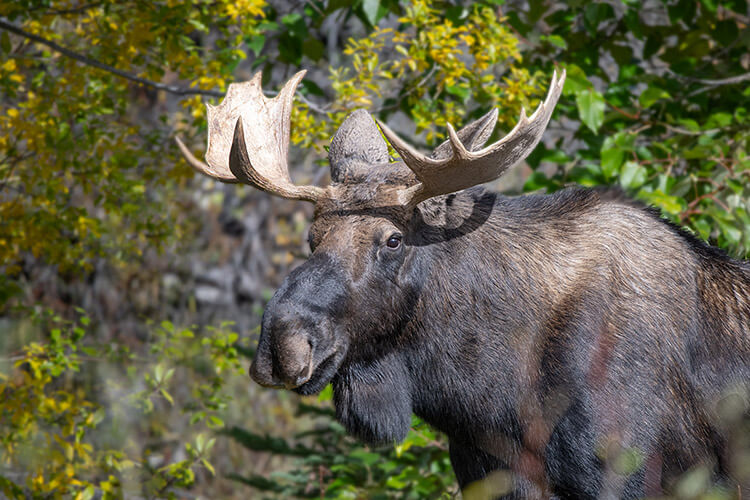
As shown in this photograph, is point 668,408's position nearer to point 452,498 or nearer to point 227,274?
point 452,498

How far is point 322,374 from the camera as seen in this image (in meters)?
2.90

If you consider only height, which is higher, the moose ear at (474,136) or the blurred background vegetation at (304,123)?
the moose ear at (474,136)

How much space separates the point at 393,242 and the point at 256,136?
880 mm

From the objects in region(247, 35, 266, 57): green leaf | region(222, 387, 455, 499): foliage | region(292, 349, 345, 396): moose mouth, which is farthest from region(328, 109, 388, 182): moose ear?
region(247, 35, 266, 57): green leaf

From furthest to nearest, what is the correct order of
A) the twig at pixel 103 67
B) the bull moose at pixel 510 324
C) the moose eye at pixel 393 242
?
the twig at pixel 103 67 < the moose eye at pixel 393 242 < the bull moose at pixel 510 324

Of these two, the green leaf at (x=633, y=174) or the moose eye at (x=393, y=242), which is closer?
the moose eye at (x=393, y=242)

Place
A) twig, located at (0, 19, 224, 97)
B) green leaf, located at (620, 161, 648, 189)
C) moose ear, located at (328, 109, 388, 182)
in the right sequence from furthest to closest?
green leaf, located at (620, 161, 648, 189) → twig, located at (0, 19, 224, 97) → moose ear, located at (328, 109, 388, 182)

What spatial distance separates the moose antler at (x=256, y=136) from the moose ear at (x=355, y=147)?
6.9 inches

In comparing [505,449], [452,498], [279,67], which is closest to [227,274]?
[279,67]

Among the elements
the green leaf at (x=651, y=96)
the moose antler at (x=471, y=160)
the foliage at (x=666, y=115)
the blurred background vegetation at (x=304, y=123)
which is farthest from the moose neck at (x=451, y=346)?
the green leaf at (x=651, y=96)

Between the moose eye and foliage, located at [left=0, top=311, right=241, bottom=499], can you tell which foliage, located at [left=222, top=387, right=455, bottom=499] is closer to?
foliage, located at [left=0, top=311, right=241, bottom=499]

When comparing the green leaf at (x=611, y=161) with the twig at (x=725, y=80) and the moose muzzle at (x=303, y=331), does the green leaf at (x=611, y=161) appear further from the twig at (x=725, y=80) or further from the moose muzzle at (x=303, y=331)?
the moose muzzle at (x=303, y=331)

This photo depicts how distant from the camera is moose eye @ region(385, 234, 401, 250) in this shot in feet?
9.91

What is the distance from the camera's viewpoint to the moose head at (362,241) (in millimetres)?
2789
